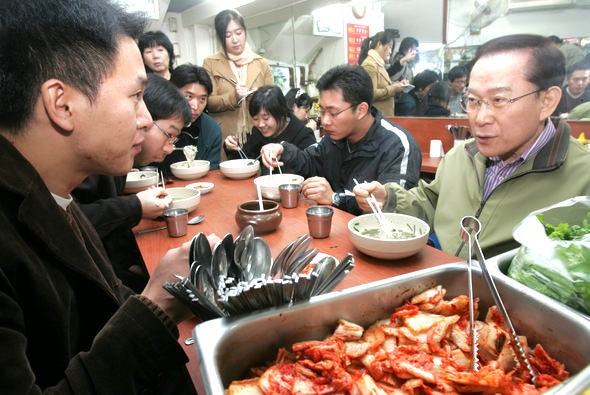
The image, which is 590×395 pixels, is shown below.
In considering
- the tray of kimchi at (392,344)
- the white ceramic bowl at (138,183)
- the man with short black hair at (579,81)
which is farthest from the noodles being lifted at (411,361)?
the man with short black hair at (579,81)

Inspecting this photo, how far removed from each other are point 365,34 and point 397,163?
253 inches

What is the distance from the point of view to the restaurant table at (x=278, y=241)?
4.31 ft

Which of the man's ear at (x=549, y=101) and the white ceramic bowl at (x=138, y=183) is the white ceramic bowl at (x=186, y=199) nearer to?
the white ceramic bowl at (x=138, y=183)

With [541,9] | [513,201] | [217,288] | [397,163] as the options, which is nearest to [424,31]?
[541,9]

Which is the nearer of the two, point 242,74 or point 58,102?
point 58,102

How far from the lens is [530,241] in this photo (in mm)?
1009

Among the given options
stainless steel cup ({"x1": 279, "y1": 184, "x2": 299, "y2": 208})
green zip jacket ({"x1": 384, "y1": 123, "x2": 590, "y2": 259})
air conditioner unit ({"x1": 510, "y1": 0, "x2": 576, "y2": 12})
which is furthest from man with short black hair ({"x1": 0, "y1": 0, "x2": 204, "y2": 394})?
air conditioner unit ({"x1": 510, "y1": 0, "x2": 576, "y2": 12})

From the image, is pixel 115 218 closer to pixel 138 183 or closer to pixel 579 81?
pixel 138 183

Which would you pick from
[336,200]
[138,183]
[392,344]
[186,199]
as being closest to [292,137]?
[336,200]

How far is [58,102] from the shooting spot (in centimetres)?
90

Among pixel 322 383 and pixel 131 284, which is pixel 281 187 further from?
pixel 322 383

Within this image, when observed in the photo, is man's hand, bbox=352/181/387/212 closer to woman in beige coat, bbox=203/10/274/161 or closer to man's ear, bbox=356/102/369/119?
man's ear, bbox=356/102/369/119

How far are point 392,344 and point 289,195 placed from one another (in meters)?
1.37

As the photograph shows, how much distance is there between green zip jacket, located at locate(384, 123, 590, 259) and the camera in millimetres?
1675
